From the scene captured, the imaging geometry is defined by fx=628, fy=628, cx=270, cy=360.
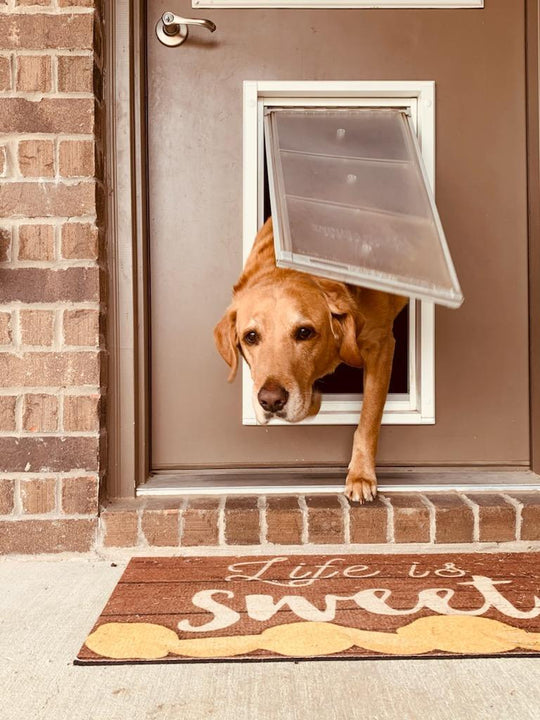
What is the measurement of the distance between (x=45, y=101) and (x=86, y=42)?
0.74 ft

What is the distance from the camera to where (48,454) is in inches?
76.7

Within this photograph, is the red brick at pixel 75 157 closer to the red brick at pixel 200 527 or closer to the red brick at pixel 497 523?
the red brick at pixel 200 527

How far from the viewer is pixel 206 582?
167 cm

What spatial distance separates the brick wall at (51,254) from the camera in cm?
194

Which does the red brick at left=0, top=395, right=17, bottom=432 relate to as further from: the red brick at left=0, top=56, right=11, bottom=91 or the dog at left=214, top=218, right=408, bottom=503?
the red brick at left=0, top=56, right=11, bottom=91

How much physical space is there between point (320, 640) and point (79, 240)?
135 centimetres

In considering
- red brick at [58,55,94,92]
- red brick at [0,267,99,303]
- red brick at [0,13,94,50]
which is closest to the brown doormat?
red brick at [0,267,99,303]

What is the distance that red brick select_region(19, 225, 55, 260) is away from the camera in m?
1.95

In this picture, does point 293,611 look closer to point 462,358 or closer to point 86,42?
point 462,358

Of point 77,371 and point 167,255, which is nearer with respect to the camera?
point 77,371

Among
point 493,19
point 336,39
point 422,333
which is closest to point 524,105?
point 493,19

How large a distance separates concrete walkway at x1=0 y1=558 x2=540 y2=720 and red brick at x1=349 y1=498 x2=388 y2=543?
712 millimetres

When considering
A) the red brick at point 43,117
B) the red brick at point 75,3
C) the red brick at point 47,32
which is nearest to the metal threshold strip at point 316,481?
the red brick at point 43,117

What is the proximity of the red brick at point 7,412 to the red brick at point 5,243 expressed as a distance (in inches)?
16.9
